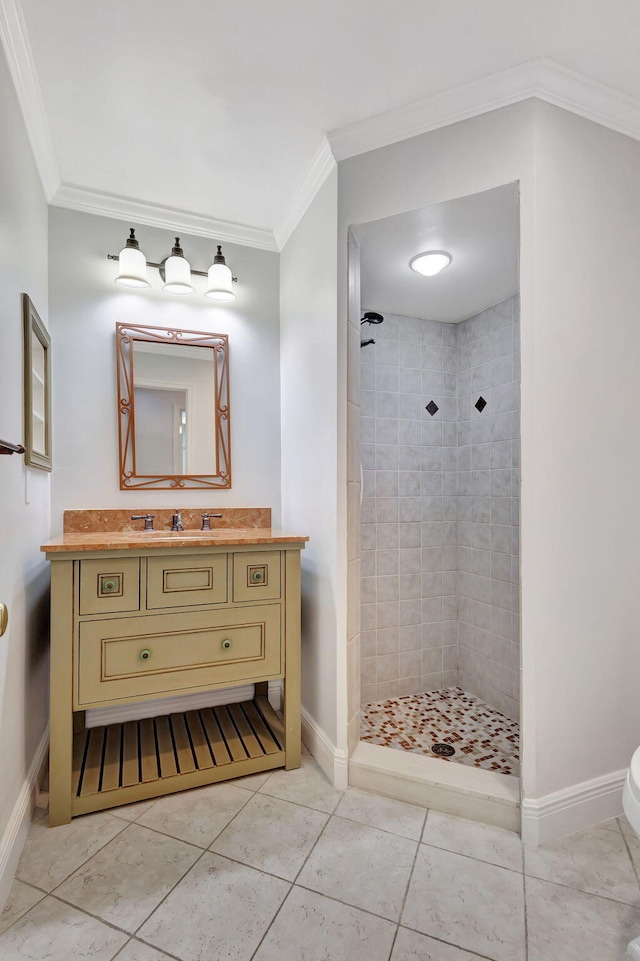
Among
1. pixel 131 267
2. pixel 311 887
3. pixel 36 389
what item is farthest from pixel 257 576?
pixel 131 267

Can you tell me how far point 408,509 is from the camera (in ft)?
9.38

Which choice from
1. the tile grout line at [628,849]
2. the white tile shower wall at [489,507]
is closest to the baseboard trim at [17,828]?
the tile grout line at [628,849]

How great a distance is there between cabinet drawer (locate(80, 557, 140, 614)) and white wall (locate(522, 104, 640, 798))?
4.56 feet

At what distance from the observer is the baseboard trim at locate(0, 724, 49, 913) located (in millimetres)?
1367

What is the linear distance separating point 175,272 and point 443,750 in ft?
8.29

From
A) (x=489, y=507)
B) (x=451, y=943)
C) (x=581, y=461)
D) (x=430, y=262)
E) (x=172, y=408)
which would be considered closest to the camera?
(x=451, y=943)

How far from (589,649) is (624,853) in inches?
24.4

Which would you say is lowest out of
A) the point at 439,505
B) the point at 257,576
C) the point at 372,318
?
the point at 257,576

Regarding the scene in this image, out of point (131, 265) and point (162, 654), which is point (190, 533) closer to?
point (162, 654)

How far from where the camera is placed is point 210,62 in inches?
63.6

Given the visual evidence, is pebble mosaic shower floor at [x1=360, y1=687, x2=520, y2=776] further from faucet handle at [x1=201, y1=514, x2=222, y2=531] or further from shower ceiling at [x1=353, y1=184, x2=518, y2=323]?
shower ceiling at [x1=353, y1=184, x2=518, y2=323]

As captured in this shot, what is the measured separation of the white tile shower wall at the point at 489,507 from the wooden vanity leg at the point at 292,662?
1.16m

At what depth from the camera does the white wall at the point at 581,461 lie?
5.39 feet

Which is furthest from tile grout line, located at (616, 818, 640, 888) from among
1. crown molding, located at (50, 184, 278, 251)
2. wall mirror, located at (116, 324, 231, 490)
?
crown molding, located at (50, 184, 278, 251)
